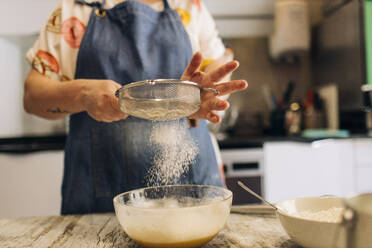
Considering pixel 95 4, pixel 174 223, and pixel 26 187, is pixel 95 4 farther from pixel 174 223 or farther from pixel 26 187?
pixel 26 187

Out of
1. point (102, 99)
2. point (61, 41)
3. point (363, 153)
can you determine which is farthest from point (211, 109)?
point (363, 153)

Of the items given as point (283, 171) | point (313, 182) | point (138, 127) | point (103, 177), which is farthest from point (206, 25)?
point (313, 182)

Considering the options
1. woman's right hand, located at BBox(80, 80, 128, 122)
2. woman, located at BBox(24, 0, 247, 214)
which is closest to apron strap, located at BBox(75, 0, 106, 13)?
woman, located at BBox(24, 0, 247, 214)

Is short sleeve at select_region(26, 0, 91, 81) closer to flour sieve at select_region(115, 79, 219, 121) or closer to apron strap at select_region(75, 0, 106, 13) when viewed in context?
apron strap at select_region(75, 0, 106, 13)

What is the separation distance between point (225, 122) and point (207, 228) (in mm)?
1918

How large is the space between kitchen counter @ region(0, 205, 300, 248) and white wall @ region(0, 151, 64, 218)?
3.27 feet

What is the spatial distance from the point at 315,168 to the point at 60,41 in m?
1.46

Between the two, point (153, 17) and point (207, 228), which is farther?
point (153, 17)

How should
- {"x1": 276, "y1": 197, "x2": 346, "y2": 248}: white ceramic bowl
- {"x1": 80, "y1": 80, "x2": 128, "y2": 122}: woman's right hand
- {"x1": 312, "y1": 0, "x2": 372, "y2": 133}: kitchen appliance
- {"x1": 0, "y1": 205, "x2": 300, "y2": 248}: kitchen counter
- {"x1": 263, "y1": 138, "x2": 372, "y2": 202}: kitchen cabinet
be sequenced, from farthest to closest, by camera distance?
{"x1": 312, "y1": 0, "x2": 372, "y2": 133}: kitchen appliance
{"x1": 263, "y1": 138, "x2": 372, "y2": 202}: kitchen cabinet
{"x1": 80, "y1": 80, "x2": 128, "y2": 122}: woman's right hand
{"x1": 0, "y1": 205, "x2": 300, "y2": 248}: kitchen counter
{"x1": 276, "y1": 197, "x2": 346, "y2": 248}: white ceramic bowl

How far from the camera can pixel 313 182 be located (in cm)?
185

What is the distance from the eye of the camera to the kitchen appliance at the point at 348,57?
1.98 metres

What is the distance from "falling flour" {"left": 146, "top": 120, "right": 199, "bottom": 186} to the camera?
75cm

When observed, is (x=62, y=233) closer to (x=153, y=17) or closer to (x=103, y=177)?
(x=103, y=177)

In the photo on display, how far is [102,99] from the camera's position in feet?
2.48
